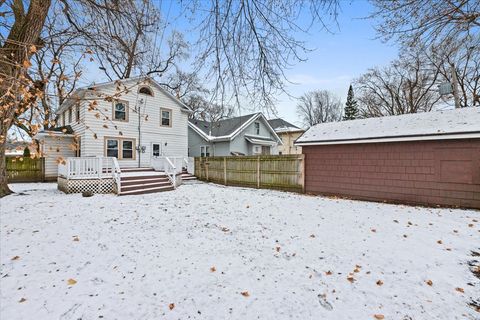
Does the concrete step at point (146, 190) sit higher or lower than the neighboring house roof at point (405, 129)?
lower

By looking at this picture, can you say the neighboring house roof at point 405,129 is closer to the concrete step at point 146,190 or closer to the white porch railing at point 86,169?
the concrete step at point 146,190

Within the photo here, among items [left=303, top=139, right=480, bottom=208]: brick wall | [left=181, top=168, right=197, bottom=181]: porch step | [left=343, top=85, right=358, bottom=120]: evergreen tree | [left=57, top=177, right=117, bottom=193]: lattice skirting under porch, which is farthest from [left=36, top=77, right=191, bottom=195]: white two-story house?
[left=343, top=85, right=358, bottom=120]: evergreen tree

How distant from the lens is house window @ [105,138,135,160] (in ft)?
45.8

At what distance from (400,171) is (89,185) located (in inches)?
503

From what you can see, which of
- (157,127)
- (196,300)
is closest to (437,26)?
(196,300)

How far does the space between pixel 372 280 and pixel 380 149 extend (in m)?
6.94

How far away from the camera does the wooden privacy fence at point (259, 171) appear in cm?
1096

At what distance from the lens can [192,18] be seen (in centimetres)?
263

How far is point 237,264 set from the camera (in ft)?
13.0

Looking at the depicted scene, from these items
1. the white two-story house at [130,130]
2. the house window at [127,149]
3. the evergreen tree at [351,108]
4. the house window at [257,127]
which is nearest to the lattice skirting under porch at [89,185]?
the white two-story house at [130,130]

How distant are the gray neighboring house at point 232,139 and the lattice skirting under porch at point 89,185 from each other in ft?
30.3

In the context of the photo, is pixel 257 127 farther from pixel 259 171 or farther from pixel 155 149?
pixel 259 171

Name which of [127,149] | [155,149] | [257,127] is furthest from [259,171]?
[257,127]

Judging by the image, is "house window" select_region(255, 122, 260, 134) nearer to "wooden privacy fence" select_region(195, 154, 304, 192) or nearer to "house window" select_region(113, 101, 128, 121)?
"wooden privacy fence" select_region(195, 154, 304, 192)
